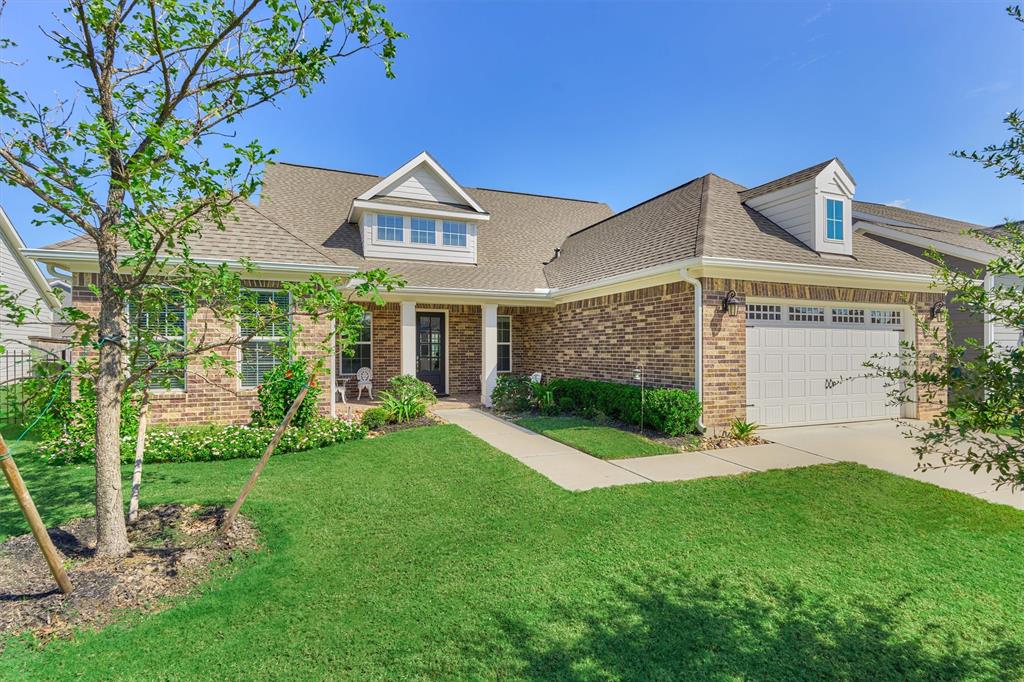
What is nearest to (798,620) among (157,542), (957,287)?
(957,287)

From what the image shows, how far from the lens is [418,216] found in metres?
14.3

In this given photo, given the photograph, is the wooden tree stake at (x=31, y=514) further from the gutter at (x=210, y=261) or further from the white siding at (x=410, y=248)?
the white siding at (x=410, y=248)

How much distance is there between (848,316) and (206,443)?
41.2ft

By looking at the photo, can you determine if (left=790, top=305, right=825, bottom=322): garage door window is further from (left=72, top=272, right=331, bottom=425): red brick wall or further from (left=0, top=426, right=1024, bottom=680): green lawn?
(left=72, top=272, right=331, bottom=425): red brick wall

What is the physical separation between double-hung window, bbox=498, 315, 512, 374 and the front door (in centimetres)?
197

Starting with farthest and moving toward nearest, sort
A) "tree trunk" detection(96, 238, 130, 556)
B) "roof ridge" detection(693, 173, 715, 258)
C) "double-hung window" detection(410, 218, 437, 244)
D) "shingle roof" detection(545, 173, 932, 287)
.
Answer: "double-hung window" detection(410, 218, 437, 244) < "shingle roof" detection(545, 173, 932, 287) < "roof ridge" detection(693, 173, 715, 258) < "tree trunk" detection(96, 238, 130, 556)

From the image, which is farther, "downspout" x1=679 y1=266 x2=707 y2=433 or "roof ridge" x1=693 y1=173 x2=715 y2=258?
"roof ridge" x1=693 y1=173 x2=715 y2=258

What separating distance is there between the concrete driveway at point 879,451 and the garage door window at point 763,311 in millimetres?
2253

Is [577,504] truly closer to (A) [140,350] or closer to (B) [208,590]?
(B) [208,590]

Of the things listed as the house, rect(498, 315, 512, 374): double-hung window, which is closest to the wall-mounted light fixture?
the house

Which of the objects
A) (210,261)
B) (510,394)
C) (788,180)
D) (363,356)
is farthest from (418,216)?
(788,180)

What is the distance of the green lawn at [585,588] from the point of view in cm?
283

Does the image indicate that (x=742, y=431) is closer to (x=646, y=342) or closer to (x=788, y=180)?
(x=646, y=342)

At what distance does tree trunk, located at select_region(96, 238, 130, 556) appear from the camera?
401cm
